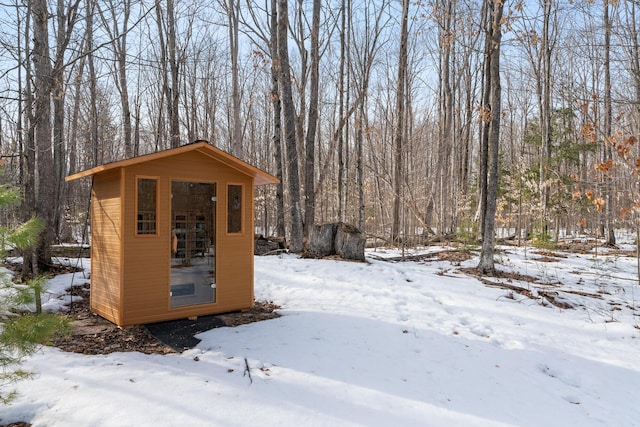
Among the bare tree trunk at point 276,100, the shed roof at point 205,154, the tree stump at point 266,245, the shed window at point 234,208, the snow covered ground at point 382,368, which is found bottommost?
the snow covered ground at point 382,368

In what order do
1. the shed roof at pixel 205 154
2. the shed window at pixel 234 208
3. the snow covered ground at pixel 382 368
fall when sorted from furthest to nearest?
1. the shed window at pixel 234 208
2. the shed roof at pixel 205 154
3. the snow covered ground at pixel 382 368

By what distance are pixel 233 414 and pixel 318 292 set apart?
3.69m

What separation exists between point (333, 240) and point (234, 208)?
3981mm

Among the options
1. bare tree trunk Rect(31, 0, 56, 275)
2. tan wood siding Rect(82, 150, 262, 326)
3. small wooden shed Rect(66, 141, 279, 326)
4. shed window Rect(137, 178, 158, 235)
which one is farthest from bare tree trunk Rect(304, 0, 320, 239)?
bare tree trunk Rect(31, 0, 56, 275)

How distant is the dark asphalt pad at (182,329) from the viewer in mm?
4465

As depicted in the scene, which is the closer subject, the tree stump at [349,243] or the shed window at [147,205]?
the shed window at [147,205]

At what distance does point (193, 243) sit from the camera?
550 centimetres

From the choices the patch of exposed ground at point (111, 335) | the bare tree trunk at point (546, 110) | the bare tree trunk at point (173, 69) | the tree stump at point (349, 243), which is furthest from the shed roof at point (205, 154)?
the bare tree trunk at point (546, 110)

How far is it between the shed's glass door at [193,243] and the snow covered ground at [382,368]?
834mm

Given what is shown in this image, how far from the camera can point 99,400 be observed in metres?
3.03

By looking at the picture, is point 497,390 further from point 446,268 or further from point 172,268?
point 446,268

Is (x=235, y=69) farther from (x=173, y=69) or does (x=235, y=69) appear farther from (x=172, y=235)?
(x=172, y=235)

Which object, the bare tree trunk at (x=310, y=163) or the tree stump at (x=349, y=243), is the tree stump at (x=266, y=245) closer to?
the bare tree trunk at (x=310, y=163)

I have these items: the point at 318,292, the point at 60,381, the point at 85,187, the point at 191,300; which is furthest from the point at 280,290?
the point at 85,187
